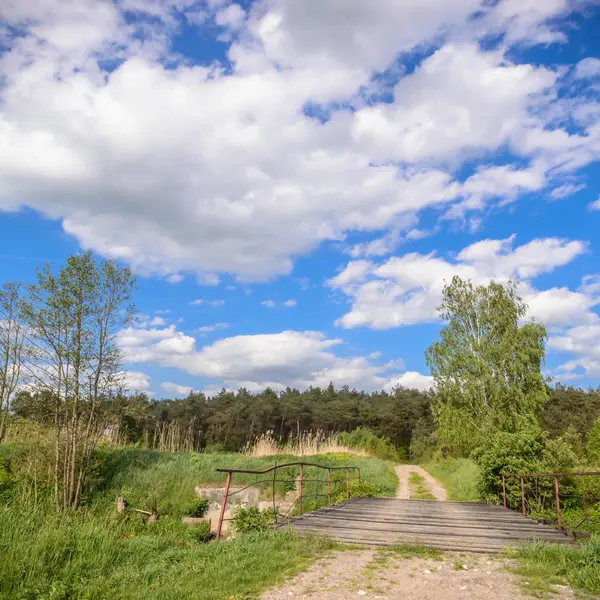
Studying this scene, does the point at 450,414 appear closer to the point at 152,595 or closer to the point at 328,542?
the point at 328,542

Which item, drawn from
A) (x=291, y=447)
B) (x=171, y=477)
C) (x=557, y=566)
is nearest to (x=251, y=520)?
(x=557, y=566)

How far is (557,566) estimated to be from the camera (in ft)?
17.0

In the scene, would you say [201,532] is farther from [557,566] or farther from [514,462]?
[557,566]

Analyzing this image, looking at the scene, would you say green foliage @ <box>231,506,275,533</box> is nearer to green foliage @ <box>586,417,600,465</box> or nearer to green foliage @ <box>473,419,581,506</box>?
green foliage @ <box>473,419,581,506</box>

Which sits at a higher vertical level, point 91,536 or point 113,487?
point 91,536

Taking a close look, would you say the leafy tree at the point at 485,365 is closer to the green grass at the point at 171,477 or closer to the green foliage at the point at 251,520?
the green grass at the point at 171,477

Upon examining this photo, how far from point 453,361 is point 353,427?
3772 cm

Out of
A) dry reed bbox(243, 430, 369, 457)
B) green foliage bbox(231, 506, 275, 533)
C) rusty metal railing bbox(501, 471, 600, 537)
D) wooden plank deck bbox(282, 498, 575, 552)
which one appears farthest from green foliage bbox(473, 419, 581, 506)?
dry reed bbox(243, 430, 369, 457)

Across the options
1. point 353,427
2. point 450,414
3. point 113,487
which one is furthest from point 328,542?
point 353,427

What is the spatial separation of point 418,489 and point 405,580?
17.2 metres

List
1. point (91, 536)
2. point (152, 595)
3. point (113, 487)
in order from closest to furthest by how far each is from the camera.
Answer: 1. point (152, 595)
2. point (91, 536)
3. point (113, 487)

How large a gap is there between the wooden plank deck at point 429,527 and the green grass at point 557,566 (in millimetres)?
548

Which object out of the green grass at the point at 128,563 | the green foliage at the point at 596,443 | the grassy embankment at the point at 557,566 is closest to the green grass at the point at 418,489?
the green foliage at the point at 596,443

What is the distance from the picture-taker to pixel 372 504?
38.4 ft
